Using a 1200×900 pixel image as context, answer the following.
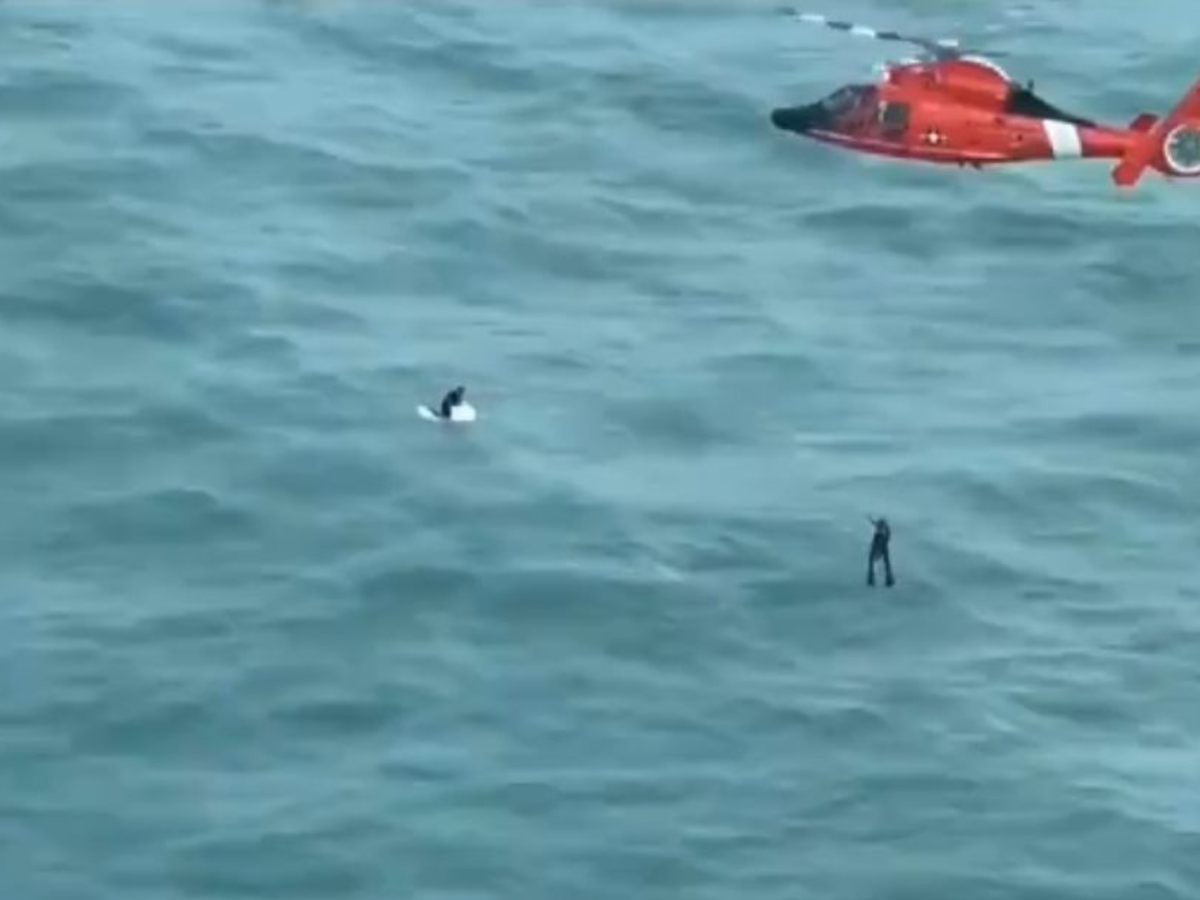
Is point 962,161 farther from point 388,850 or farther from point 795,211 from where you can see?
point 388,850

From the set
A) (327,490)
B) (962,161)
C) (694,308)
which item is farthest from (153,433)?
(962,161)

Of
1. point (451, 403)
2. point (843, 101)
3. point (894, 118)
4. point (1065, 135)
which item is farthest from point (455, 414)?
point (1065, 135)

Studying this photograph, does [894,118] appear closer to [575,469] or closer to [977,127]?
[977,127]

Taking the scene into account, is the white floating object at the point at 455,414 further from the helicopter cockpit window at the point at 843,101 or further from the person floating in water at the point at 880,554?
the helicopter cockpit window at the point at 843,101

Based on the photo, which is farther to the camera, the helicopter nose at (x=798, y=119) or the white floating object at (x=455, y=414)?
the helicopter nose at (x=798, y=119)

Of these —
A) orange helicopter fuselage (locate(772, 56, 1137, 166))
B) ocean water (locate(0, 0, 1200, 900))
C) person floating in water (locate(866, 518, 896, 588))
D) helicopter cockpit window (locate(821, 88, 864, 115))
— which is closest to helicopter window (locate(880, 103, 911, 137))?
orange helicopter fuselage (locate(772, 56, 1137, 166))

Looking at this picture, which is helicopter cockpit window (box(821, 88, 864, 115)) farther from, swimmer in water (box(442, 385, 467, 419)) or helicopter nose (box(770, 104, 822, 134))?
swimmer in water (box(442, 385, 467, 419))

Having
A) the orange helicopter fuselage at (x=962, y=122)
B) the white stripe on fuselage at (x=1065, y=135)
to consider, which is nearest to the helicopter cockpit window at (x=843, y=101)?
the orange helicopter fuselage at (x=962, y=122)
